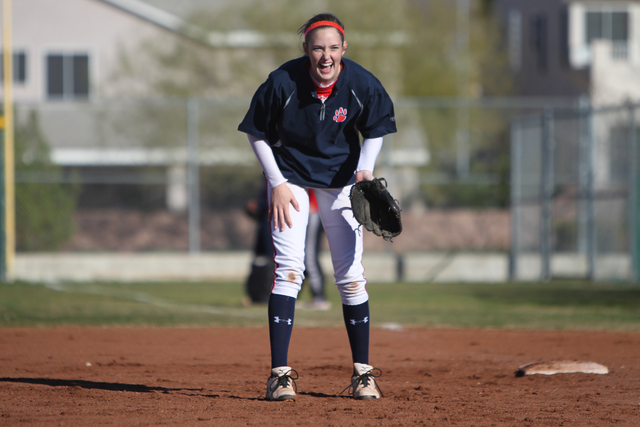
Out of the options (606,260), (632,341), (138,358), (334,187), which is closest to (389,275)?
(606,260)

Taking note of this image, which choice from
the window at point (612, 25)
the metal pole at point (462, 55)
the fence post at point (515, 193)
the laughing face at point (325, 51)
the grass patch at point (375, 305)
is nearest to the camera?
the laughing face at point (325, 51)

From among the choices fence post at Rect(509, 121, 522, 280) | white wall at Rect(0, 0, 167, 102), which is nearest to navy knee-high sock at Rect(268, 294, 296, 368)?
fence post at Rect(509, 121, 522, 280)

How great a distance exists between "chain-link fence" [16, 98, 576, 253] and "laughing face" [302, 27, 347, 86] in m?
12.2

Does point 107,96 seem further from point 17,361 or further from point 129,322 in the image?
point 17,361

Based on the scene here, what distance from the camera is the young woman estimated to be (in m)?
3.90

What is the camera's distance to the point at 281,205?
3943 mm

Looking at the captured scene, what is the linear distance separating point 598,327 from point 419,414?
4.50m

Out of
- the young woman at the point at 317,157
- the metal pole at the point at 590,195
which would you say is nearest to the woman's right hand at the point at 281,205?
the young woman at the point at 317,157

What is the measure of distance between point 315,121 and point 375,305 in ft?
19.1

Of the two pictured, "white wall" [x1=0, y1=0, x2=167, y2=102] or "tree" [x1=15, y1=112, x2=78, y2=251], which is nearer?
"tree" [x1=15, y1=112, x2=78, y2=251]

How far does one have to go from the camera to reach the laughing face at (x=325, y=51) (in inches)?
150

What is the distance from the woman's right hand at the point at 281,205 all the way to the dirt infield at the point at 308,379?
0.92m

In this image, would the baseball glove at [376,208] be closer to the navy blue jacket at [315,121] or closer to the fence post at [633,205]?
the navy blue jacket at [315,121]

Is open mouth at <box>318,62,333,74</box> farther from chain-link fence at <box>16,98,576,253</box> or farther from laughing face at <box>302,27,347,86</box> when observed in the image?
chain-link fence at <box>16,98,576,253</box>
